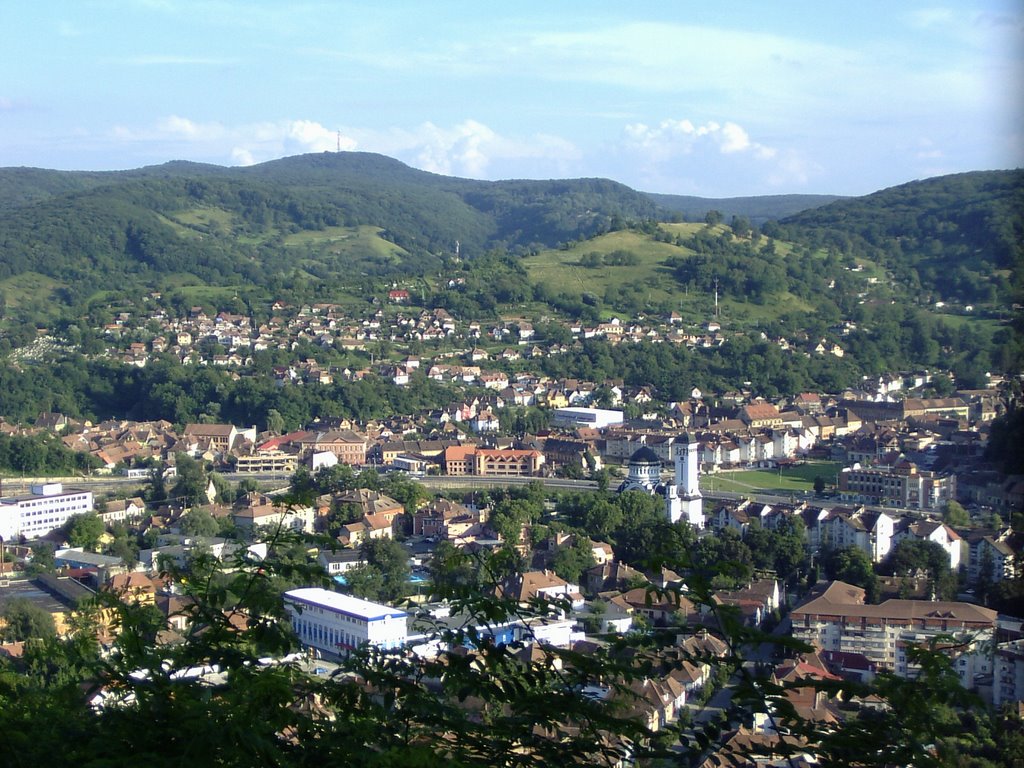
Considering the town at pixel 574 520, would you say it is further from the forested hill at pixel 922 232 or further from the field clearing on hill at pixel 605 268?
the forested hill at pixel 922 232

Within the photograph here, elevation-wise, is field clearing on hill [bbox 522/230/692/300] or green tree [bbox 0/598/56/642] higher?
field clearing on hill [bbox 522/230/692/300]

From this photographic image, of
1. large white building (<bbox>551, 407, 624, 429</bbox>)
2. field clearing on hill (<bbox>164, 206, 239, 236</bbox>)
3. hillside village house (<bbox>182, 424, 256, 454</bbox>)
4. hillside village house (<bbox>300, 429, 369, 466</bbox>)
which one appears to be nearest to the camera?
hillside village house (<bbox>300, 429, 369, 466</bbox>)

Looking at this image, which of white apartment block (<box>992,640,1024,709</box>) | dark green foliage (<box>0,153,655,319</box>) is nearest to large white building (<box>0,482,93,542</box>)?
white apartment block (<box>992,640,1024,709</box>)

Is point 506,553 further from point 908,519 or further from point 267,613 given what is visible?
point 908,519

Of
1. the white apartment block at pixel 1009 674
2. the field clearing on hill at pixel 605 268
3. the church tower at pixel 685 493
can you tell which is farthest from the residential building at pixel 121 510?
the field clearing on hill at pixel 605 268

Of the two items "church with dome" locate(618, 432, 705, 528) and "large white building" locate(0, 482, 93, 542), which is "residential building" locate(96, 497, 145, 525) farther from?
"church with dome" locate(618, 432, 705, 528)

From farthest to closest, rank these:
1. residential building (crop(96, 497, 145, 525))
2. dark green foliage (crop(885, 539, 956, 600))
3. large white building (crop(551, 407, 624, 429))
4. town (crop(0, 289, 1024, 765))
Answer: large white building (crop(551, 407, 624, 429)), residential building (crop(96, 497, 145, 525)), dark green foliage (crop(885, 539, 956, 600)), town (crop(0, 289, 1024, 765))

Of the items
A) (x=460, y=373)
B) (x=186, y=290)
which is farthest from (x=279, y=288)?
(x=460, y=373)

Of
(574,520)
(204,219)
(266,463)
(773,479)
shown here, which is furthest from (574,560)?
(204,219)
